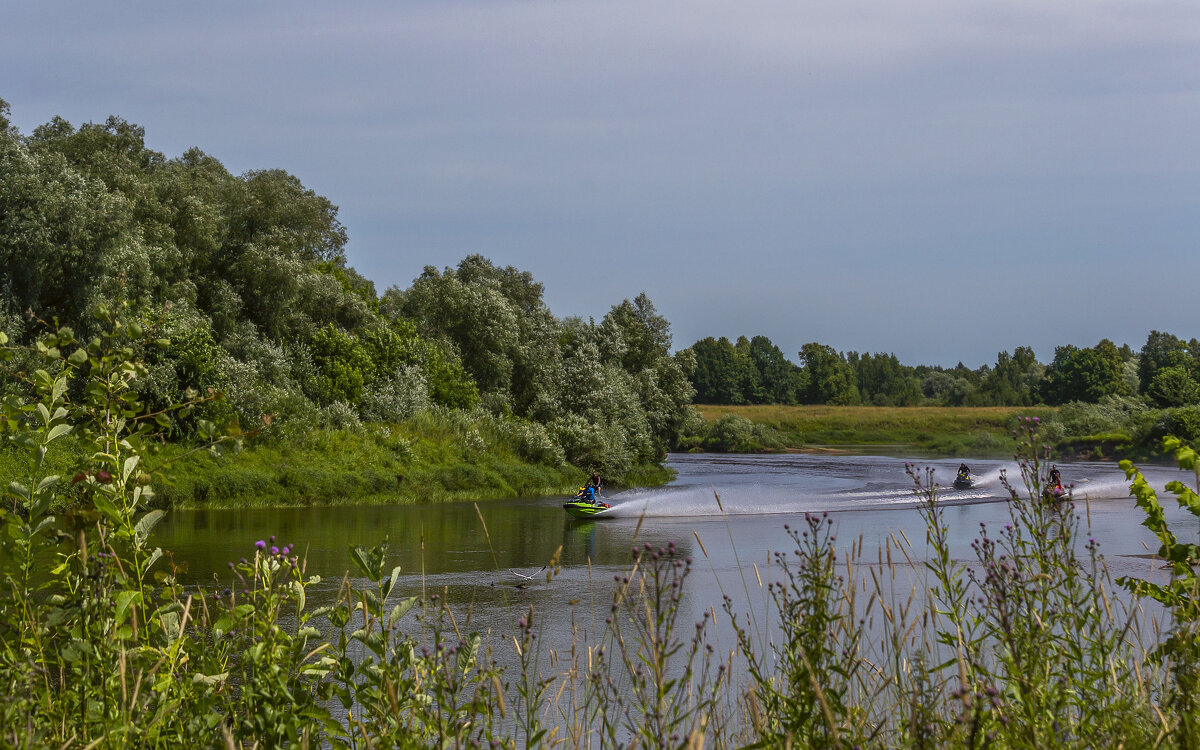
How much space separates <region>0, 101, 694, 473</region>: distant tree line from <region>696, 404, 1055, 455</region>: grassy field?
40.8 meters

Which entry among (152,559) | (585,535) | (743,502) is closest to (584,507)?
(585,535)

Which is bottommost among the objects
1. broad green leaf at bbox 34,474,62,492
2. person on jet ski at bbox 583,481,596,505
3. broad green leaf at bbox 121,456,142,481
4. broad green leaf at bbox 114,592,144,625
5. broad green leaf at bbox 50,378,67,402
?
person on jet ski at bbox 583,481,596,505

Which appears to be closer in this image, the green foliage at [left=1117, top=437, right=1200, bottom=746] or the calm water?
the green foliage at [left=1117, top=437, right=1200, bottom=746]

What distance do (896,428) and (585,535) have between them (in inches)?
3080

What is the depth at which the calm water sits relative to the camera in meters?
14.6

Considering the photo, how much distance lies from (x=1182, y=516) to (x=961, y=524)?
684cm

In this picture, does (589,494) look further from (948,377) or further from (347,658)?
(948,377)

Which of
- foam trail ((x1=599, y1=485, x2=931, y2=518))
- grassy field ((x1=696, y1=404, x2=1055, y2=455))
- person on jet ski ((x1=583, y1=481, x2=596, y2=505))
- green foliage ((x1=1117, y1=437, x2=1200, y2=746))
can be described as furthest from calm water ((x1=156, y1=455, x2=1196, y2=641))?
grassy field ((x1=696, y1=404, x2=1055, y2=455))

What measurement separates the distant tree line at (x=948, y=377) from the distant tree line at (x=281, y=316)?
52746mm

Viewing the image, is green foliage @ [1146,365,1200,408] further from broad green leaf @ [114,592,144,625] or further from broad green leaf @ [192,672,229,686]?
broad green leaf @ [114,592,144,625]

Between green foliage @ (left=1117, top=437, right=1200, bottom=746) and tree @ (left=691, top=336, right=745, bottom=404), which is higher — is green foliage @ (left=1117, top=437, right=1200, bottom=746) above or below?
below

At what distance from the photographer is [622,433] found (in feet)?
142

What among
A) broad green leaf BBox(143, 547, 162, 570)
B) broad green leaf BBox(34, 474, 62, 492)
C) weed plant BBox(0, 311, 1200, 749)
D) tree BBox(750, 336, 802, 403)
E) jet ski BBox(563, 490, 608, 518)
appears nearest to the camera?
weed plant BBox(0, 311, 1200, 749)

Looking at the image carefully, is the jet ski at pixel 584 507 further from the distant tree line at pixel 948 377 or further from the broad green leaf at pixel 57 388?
the distant tree line at pixel 948 377
